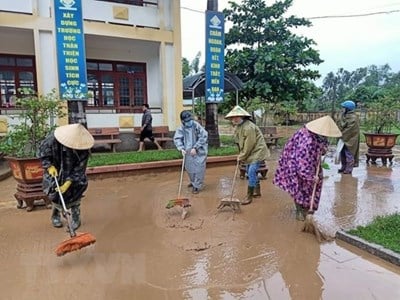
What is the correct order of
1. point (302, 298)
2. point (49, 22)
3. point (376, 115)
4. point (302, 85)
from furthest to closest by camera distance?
point (302, 85), point (49, 22), point (376, 115), point (302, 298)

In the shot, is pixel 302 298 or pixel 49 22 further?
pixel 49 22

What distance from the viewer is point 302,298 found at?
2.80 m

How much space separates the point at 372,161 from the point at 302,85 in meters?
6.55

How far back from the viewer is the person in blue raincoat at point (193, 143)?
20.1 ft

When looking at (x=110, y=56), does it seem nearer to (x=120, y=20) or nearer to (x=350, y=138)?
(x=120, y=20)

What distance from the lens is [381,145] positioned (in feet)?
28.1

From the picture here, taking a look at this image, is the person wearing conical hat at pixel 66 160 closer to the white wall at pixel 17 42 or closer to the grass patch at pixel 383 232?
the grass patch at pixel 383 232

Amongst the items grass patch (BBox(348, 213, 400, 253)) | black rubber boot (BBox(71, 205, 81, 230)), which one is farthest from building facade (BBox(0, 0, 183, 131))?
grass patch (BBox(348, 213, 400, 253))

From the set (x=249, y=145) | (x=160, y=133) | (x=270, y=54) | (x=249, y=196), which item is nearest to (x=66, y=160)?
(x=249, y=145)

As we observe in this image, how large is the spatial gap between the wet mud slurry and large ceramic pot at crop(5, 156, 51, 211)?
0.74 feet

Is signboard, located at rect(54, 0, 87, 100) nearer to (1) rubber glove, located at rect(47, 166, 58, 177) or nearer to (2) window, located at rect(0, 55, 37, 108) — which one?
(2) window, located at rect(0, 55, 37, 108)

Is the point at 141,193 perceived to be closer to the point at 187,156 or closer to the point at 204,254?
the point at 187,156

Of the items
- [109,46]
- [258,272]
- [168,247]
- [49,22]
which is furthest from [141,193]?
[109,46]

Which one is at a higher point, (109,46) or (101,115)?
(109,46)
